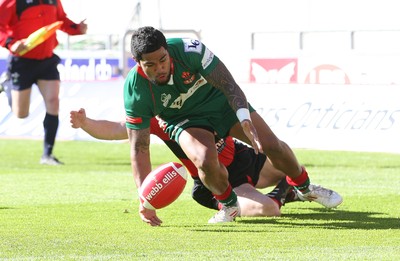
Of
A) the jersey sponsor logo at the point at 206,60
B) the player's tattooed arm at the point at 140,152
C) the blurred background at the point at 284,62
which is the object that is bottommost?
the blurred background at the point at 284,62

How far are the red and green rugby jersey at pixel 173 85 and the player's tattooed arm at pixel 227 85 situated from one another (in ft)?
0.16

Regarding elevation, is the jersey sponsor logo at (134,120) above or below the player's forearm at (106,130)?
above

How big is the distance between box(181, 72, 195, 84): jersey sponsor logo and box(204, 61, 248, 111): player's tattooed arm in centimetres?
16

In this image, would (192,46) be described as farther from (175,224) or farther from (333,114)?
(333,114)

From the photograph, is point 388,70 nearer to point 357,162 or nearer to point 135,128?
point 357,162

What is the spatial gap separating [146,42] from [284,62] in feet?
36.7

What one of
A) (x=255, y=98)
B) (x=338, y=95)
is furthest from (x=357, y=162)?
(x=255, y=98)

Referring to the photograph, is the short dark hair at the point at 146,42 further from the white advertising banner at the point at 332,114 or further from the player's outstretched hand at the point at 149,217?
the white advertising banner at the point at 332,114

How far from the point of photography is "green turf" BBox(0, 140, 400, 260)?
6.99 metres

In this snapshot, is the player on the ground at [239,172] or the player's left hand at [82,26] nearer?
the player on the ground at [239,172]

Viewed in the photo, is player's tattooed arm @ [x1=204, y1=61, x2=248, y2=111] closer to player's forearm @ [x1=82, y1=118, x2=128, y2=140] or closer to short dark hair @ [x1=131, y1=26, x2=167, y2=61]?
short dark hair @ [x1=131, y1=26, x2=167, y2=61]

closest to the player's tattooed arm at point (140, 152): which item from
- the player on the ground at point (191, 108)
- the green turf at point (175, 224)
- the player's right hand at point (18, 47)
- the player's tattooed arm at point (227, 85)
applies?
the player on the ground at point (191, 108)

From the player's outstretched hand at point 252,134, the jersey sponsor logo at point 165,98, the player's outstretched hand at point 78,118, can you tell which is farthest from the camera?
the player's outstretched hand at point 78,118

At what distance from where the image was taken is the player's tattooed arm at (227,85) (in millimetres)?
8133
